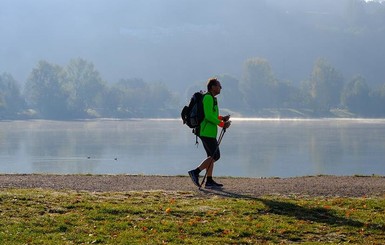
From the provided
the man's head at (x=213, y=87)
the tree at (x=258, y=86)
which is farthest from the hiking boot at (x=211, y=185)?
the tree at (x=258, y=86)

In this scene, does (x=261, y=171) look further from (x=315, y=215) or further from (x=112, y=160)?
(x=315, y=215)

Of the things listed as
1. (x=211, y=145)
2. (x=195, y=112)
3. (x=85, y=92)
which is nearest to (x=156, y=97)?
(x=85, y=92)

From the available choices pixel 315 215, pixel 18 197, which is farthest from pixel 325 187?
pixel 18 197

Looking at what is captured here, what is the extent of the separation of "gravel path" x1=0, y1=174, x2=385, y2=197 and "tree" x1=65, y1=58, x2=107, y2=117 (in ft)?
474

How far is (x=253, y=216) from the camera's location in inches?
483

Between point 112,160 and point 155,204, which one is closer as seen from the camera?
point 155,204

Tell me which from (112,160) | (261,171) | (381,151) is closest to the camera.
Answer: (261,171)

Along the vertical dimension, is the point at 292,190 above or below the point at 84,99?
below

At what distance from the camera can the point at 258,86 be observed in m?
191

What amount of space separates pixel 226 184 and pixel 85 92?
159 metres

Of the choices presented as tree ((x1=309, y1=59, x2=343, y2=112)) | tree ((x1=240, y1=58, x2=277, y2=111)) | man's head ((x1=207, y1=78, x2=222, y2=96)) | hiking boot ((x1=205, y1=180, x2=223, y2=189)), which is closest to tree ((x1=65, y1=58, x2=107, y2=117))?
tree ((x1=240, y1=58, x2=277, y2=111))

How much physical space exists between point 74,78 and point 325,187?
166245mm

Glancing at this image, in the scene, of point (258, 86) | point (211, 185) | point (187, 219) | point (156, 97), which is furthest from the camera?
point (258, 86)

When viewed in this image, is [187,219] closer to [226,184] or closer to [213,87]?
[213,87]
